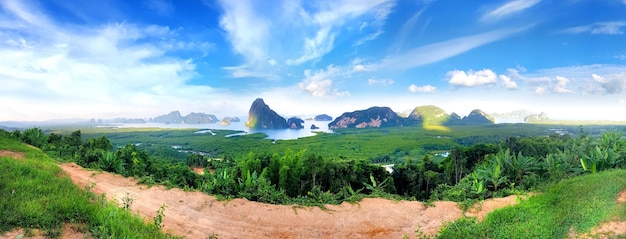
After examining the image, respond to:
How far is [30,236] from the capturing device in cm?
317

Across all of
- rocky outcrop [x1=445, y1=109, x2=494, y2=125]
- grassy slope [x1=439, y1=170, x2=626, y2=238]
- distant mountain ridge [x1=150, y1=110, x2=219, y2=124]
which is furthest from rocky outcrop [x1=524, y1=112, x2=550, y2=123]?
distant mountain ridge [x1=150, y1=110, x2=219, y2=124]

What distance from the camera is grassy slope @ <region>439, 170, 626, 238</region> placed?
4.03 meters

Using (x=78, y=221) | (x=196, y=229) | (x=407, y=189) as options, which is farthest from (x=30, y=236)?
(x=407, y=189)

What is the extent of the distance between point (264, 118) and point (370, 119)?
3140cm

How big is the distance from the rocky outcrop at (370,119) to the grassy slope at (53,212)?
88.0m

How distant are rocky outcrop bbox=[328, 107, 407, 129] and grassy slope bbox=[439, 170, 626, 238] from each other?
85.8 m

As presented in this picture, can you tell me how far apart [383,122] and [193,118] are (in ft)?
240

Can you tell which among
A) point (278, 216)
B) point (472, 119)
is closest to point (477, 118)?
point (472, 119)

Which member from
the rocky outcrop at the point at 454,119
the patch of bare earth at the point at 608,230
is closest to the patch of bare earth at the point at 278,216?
the patch of bare earth at the point at 608,230

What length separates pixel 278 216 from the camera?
217 inches

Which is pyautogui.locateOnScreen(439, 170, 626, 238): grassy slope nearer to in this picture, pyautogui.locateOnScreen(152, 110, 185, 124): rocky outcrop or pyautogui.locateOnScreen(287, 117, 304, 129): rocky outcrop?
pyautogui.locateOnScreen(287, 117, 304, 129): rocky outcrop

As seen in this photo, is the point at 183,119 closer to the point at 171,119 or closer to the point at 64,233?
the point at 171,119

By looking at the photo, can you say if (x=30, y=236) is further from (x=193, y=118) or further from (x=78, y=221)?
(x=193, y=118)

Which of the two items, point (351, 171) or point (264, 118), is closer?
point (351, 171)
